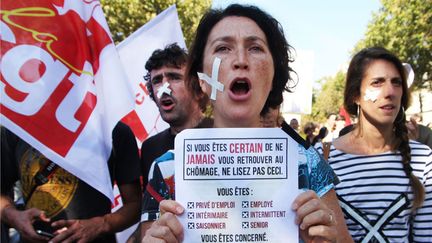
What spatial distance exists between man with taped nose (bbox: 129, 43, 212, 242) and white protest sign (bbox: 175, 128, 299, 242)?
148 cm

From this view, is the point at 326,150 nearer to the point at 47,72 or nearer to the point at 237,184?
the point at 237,184

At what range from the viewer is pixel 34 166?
240cm

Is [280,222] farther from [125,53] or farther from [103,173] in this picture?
[125,53]

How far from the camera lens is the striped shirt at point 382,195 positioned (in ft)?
7.30

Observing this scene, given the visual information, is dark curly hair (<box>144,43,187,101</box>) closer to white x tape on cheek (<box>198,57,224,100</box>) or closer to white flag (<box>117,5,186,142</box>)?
white flag (<box>117,5,186,142</box>)

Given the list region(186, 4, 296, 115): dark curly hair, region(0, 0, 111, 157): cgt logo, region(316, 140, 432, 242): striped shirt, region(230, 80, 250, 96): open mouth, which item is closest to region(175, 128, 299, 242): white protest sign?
region(230, 80, 250, 96): open mouth

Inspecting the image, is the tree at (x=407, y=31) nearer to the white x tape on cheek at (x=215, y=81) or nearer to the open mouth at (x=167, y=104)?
the open mouth at (x=167, y=104)

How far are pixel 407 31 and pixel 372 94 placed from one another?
17.8 m

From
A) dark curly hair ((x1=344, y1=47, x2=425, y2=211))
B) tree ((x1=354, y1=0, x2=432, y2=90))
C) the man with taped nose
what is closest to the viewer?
dark curly hair ((x1=344, y1=47, x2=425, y2=211))

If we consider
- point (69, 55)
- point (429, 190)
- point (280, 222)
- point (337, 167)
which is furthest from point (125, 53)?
point (280, 222)

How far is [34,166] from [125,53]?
2.42m

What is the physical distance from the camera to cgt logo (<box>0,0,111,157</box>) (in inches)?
94.3

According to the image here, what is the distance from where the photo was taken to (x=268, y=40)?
1.74 meters

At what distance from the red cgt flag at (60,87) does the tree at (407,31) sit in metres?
17.0
